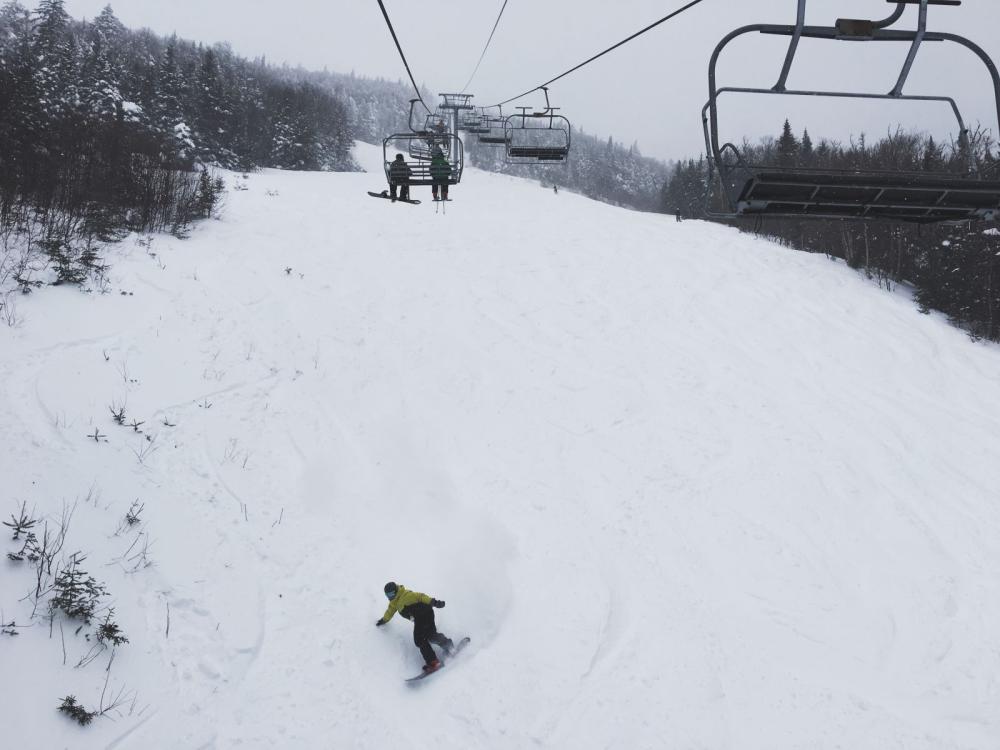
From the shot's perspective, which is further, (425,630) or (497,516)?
(497,516)

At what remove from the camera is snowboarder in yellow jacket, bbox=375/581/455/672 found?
6941mm

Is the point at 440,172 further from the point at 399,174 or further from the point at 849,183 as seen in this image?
the point at 849,183

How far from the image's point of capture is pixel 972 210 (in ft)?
13.8

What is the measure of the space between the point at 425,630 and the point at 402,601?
1.62ft

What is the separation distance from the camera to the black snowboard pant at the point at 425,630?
693 centimetres

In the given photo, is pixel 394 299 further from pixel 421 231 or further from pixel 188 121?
pixel 188 121

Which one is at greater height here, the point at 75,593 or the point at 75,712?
the point at 75,593

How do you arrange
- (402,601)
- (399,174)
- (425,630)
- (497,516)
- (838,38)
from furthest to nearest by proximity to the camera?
1. (399,174)
2. (497,516)
3. (402,601)
4. (425,630)
5. (838,38)

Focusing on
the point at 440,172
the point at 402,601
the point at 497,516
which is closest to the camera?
the point at 402,601

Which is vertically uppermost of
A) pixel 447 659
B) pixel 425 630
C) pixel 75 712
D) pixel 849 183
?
pixel 849 183

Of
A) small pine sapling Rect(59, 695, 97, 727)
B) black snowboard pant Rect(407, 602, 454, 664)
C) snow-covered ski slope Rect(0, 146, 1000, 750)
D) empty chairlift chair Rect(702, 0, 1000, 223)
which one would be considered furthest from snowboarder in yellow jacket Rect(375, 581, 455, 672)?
empty chairlift chair Rect(702, 0, 1000, 223)

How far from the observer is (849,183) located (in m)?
3.98

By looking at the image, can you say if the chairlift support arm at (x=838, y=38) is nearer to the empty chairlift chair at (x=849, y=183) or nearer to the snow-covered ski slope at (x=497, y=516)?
the empty chairlift chair at (x=849, y=183)

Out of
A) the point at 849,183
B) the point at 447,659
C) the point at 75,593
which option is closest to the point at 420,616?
the point at 447,659
